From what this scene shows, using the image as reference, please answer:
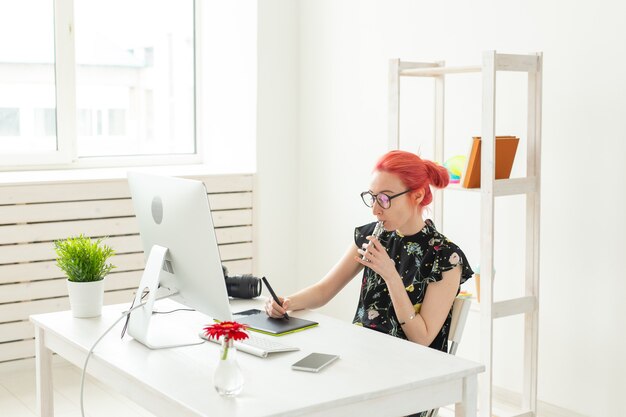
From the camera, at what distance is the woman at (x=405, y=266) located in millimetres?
2490

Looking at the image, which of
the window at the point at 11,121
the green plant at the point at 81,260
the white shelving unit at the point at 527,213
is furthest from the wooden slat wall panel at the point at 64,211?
the white shelving unit at the point at 527,213

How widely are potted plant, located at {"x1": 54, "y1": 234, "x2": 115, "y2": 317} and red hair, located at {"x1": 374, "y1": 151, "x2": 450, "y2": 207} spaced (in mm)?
896

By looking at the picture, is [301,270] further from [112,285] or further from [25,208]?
[25,208]

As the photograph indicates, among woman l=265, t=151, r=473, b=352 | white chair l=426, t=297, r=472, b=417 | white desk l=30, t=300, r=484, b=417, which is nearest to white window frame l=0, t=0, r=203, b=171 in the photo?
white desk l=30, t=300, r=484, b=417

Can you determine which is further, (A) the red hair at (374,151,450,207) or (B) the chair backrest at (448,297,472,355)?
(A) the red hair at (374,151,450,207)

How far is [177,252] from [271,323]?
0.37 meters

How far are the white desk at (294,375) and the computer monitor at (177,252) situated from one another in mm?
85

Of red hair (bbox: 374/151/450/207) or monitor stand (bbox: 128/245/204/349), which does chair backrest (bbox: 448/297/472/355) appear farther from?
monitor stand (bbox: 128/245/204/349)

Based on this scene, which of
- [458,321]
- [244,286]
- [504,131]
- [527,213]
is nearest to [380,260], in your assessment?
[458,321]

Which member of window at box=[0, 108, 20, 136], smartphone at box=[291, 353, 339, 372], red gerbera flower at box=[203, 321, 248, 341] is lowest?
smartphone at box=[291, 353, 339, 372]

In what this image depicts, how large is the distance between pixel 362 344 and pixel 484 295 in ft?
3.76

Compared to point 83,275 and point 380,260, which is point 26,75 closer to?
point 83,275

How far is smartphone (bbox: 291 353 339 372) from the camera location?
203cm

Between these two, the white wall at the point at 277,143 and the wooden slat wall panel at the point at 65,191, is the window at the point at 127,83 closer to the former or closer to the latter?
the white wall at the point at 277,143
